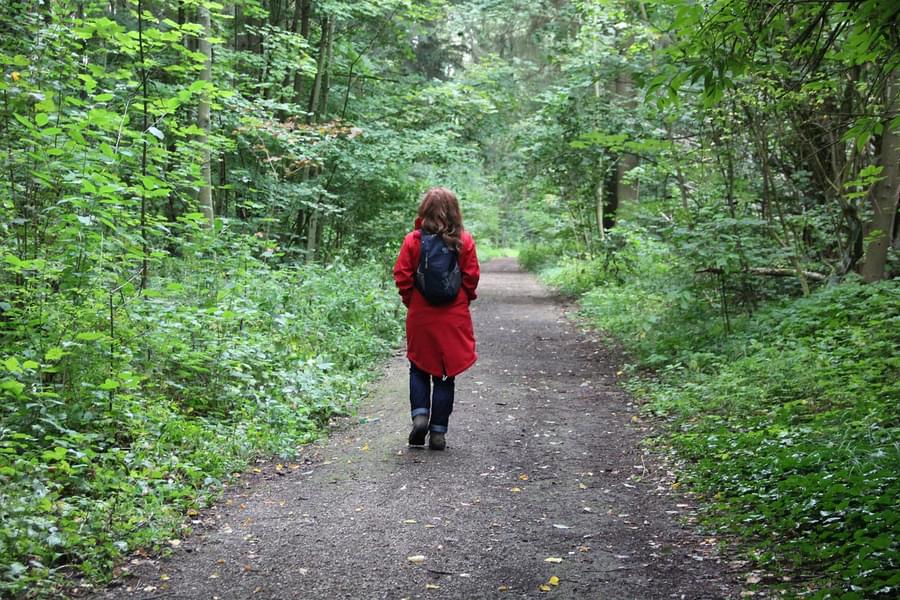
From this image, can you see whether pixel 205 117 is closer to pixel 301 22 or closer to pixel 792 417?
pixel 301 22

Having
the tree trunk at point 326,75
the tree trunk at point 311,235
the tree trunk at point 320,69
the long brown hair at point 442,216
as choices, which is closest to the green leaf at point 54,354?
the long brown hair at point 442,216

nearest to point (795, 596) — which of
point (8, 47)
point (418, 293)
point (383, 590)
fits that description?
point (383, 590)

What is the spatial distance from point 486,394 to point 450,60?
54.2ft

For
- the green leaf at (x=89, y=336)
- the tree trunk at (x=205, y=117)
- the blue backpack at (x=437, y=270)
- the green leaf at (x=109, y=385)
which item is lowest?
the green leaf at (x=109, y=385)

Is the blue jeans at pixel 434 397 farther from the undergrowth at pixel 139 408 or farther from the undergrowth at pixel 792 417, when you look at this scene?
the undergrowth at pixel 792 417

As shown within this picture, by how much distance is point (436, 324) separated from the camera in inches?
246

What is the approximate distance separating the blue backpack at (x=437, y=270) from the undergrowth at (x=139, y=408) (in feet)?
5.77

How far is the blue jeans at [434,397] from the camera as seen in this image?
6281mm

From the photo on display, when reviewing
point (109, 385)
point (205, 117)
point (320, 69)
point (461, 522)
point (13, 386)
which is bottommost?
point (461, 522)

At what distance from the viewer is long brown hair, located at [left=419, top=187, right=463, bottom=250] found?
6.13 m

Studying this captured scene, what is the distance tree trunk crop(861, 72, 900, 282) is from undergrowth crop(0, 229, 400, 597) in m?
6.45

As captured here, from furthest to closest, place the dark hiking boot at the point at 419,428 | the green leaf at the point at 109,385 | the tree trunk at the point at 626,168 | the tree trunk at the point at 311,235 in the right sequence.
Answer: the tree trunk at the point at 626,168 → the tree trunk at the point at 311,235 → the dark hiking boot at the point at 419,428 → the green leaf at the point at 109,385

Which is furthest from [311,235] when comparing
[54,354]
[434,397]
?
[54,354]

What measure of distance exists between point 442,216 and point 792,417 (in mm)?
3261
